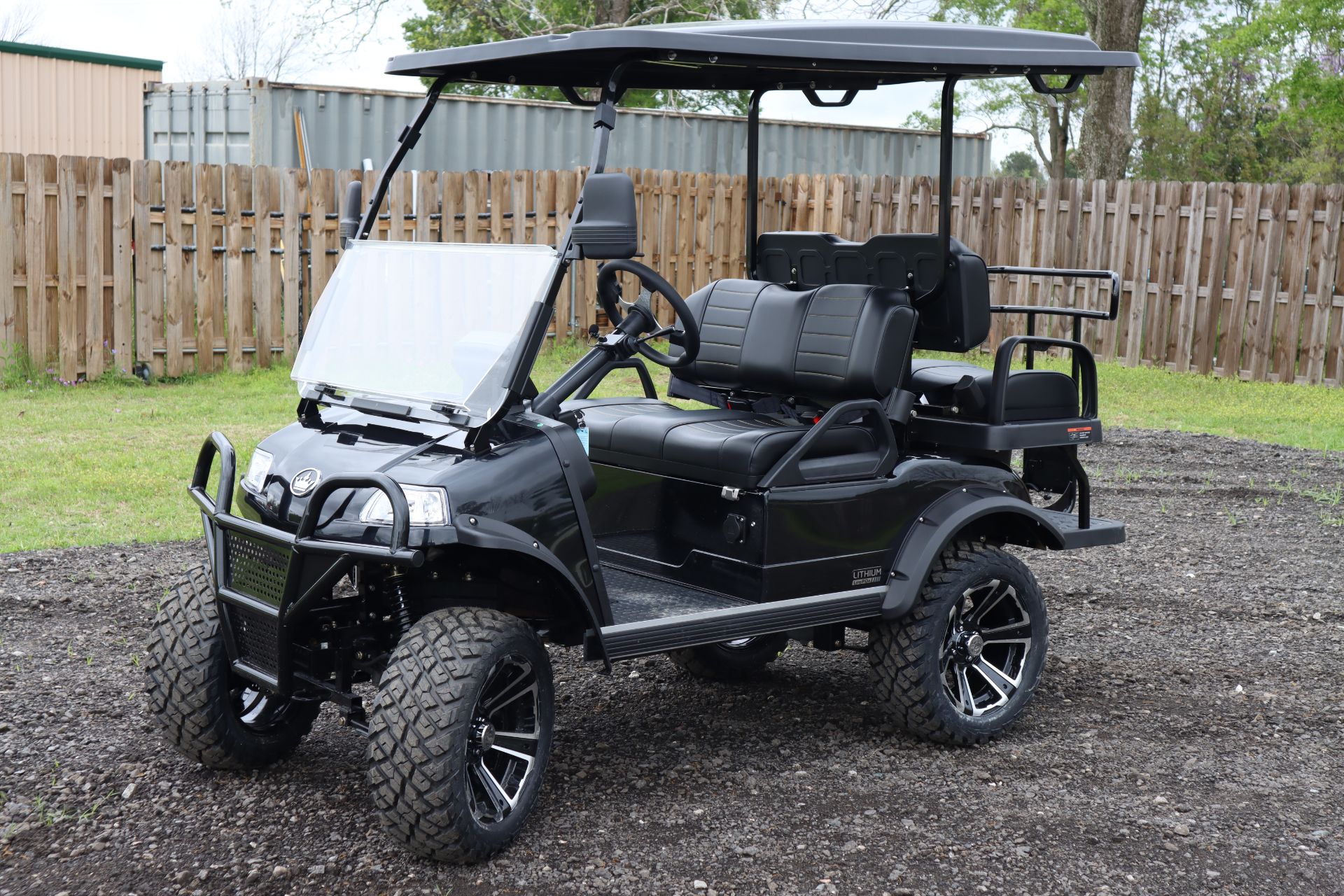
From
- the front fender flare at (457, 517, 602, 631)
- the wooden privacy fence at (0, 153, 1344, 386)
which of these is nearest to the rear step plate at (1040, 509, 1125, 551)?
the front fender flare at (457, 517, 602, 631)

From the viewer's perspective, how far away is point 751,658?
5445 mm

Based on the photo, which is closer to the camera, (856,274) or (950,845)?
(950,845)

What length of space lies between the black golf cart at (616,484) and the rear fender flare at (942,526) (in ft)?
0.04

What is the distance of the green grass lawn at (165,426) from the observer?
25.3 feet

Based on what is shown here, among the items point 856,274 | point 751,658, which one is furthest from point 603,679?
point 856,274

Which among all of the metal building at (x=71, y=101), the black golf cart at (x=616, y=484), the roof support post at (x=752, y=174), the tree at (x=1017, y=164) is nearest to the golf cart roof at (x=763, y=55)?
the black golf cart at (x=616, y=484)

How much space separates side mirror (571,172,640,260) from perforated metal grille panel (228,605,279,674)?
1322 millimetres

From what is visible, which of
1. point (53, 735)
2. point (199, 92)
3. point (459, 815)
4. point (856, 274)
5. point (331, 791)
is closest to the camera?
point (459, 815)

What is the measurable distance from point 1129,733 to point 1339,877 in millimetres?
1148

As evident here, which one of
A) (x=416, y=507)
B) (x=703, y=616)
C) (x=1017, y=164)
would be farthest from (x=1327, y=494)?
(x=1017, y=164)

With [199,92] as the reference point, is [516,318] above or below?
below

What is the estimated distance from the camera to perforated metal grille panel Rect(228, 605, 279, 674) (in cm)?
374

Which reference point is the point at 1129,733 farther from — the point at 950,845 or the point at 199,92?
the point at 199,92

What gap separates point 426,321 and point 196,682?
1260 millimetres
